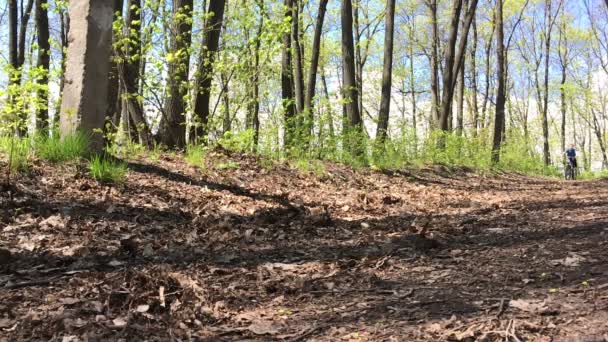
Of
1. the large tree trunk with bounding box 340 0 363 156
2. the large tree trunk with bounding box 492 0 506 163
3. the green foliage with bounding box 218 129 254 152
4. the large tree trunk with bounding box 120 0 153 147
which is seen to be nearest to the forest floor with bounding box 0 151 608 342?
the green foliage with bounding box 218 129 254 152

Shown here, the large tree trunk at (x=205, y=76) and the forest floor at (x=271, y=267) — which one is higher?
the large tree trunk at (x=205, y=76)

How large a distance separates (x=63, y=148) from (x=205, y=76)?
9.87 ft

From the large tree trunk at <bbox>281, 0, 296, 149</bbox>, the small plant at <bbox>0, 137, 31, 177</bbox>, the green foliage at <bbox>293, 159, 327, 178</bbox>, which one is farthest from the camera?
the large tree trunk at <bbox>281, 0, 296, 149</bbox>

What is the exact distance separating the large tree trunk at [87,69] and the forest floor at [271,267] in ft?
2.29

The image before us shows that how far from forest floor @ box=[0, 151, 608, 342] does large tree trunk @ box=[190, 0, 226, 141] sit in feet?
6.09

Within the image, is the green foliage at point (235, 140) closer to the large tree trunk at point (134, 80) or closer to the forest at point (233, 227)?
the forest at point (233, 227)

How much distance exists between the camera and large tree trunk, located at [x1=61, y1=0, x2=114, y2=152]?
17.8ft

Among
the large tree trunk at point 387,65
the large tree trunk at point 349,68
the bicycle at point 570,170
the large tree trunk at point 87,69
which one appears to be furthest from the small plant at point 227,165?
the bicycle at point 570,170

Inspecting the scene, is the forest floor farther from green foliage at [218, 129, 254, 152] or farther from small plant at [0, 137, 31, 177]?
green foliage at [218, 129, 254, 152]

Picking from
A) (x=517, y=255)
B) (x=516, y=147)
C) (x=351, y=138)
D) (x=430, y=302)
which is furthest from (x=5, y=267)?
(x=516, y=147)

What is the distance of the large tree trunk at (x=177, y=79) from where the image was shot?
7150 millimetres

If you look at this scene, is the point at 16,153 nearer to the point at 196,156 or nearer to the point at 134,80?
the point at 196,156

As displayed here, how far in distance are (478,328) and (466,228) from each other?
2847mm

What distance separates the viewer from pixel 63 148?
5.23 meters
